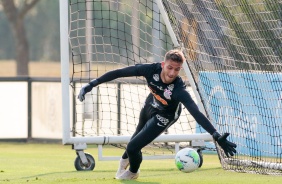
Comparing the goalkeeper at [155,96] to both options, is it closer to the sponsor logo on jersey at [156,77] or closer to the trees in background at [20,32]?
the sponsor logo on jersey at [156,77]

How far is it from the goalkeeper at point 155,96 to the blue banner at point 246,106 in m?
2.27

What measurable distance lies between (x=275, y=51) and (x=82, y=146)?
2.86 m

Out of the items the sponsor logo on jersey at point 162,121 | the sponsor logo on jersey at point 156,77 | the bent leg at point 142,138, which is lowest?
the bent leg at point 142,138

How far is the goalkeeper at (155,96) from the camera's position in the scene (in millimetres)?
10438

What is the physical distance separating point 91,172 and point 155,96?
6.69 ft

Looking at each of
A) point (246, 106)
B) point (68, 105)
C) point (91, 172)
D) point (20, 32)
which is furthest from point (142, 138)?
point (20, 32)

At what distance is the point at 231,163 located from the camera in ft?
41.6

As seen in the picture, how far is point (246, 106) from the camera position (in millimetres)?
13602

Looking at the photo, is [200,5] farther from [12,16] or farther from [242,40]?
[12,16]

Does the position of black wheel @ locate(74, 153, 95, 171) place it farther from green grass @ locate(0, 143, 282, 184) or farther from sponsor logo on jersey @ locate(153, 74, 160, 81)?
sponsor logo on jersey @ locate(153, 74, 160, 81)

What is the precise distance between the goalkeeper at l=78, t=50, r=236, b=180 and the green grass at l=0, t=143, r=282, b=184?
0.43 meters

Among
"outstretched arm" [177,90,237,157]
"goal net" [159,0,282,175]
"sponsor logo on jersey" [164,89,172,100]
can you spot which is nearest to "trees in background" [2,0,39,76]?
"goal net" [159,0,282,175]

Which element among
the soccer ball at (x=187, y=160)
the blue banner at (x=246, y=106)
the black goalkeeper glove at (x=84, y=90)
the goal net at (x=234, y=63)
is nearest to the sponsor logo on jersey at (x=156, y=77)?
the black goalkeeper glove at (x=84, y=90)

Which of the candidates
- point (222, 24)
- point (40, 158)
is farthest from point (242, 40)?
point (40, 158)
